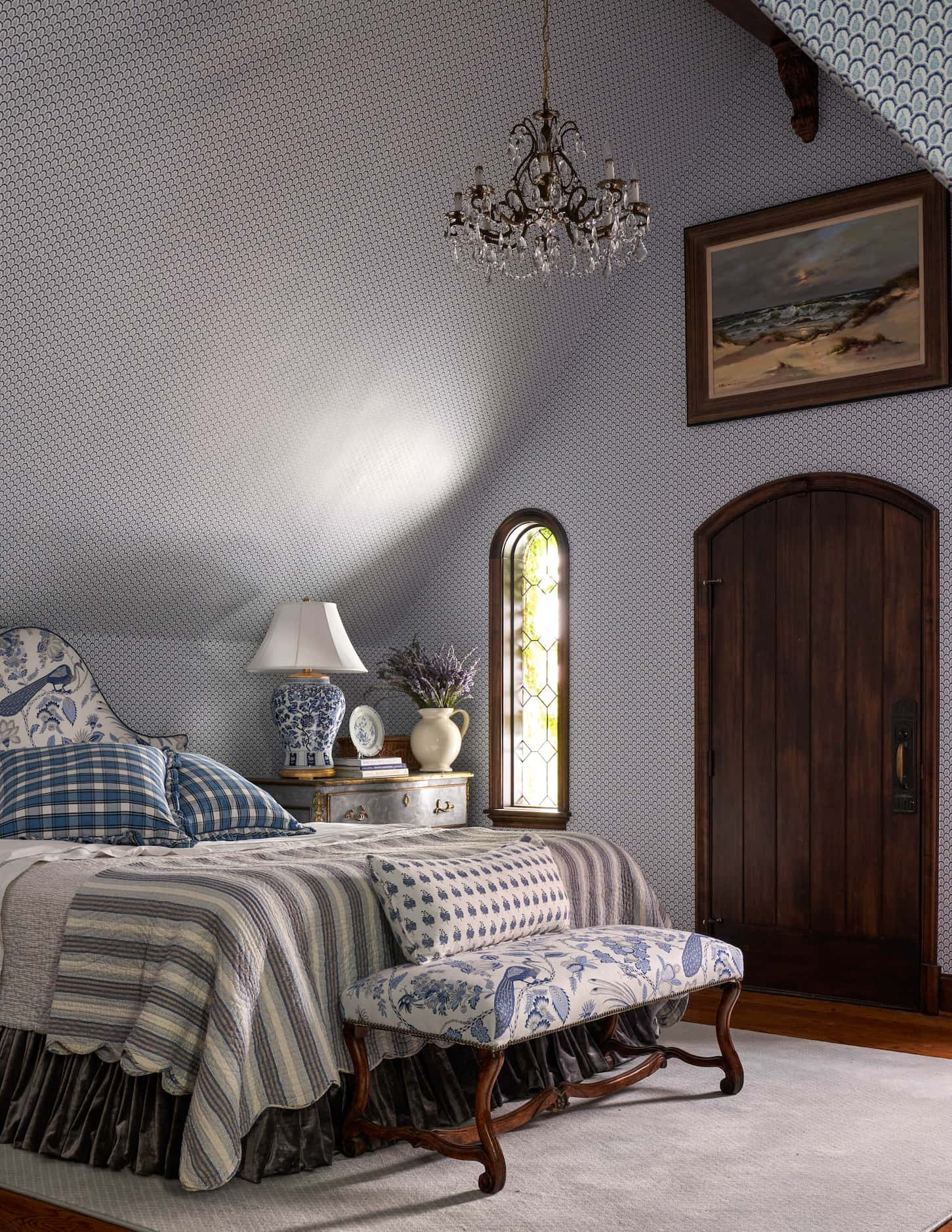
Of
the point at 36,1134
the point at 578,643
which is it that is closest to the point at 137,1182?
the point at 36,1134

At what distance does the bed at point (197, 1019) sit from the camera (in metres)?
2.81

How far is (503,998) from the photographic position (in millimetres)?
2838

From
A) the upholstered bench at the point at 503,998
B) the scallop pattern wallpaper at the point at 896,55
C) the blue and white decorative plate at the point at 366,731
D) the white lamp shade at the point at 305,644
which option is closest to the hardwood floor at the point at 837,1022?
the upholstered bench at the point at 503,998

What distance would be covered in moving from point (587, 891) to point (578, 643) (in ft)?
6.97

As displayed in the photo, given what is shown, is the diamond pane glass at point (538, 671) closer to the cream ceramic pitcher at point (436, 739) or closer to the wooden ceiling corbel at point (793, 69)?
the cream ceramic pitcher at point (436, 739)

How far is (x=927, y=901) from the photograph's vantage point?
480 centimetres

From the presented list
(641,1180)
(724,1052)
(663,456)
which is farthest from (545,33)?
(641,1180)

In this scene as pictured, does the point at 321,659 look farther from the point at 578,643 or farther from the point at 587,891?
the point at 587,891

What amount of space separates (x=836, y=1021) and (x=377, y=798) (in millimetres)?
2066

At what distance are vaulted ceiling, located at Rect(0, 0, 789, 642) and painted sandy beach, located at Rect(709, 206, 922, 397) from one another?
0.49m

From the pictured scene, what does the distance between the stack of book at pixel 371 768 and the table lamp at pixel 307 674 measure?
71 millimetres

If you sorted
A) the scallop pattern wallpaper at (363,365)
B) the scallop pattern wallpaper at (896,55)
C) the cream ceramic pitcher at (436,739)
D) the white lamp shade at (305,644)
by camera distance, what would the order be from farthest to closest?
the cream ceramic pitcher at (436,739)
the white lamp shade at (305,644)
the scallop pattern wallpaper at (363,365)
the scallop pattern wallpaper at (896,55)

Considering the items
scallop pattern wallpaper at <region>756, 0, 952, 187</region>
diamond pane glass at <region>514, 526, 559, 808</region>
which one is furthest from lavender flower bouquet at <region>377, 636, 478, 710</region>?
scallop pattern wallpaper at <region>756, 0, 952, 187</region>

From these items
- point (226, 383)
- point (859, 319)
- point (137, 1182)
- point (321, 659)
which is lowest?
point (137, 1182)
